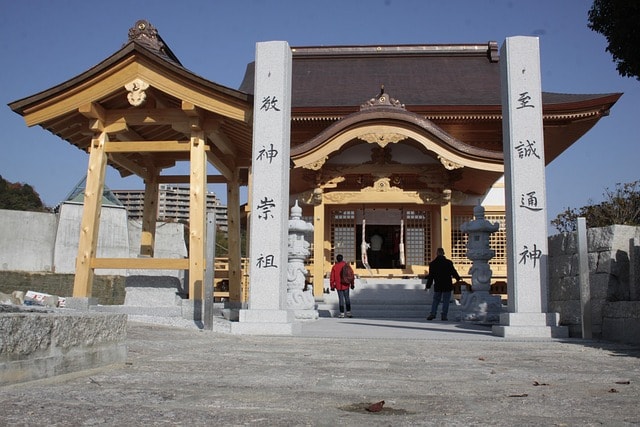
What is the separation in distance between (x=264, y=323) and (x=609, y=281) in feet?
15.2

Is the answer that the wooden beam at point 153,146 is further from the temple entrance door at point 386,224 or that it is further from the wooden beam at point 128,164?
the temple entrance door at point 386,224

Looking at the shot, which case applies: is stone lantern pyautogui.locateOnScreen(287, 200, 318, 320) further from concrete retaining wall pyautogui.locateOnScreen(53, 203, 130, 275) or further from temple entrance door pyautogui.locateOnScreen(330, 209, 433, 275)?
concrete retaining wall pyautogui.locateOnScreen(53, 203, 130, 275)

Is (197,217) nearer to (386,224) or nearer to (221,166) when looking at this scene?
(221,166)

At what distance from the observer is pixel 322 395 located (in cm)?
327

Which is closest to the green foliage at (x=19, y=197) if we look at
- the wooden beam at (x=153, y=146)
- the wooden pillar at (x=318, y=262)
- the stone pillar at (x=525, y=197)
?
the wooden pillar at (x=318, y=262)

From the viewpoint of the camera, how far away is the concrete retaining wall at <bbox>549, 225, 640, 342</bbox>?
730 cm

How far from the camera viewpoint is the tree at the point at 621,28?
30.1 ft

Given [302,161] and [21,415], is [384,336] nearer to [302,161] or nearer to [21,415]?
[21,415]

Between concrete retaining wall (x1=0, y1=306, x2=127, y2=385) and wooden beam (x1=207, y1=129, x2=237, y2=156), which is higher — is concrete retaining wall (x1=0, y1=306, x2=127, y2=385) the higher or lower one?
the lower one

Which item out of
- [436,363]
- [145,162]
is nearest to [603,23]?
[436,363]

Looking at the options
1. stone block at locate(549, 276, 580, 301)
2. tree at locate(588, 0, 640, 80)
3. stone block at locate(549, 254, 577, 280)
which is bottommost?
stone block at locate(549, 276, 580, 301)

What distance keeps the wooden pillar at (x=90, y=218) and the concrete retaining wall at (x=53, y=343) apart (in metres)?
5.81

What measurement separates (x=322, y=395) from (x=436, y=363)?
197 centimetres

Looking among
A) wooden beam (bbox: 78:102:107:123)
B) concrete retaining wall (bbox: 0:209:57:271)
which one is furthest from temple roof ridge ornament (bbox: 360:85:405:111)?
concrete retaining wall (bbox: 0:209:57:271)
